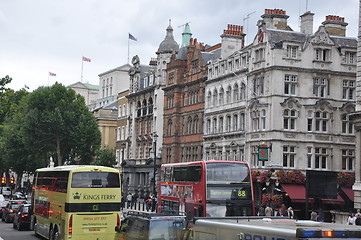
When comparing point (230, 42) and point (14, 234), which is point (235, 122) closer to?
point (230, 42)

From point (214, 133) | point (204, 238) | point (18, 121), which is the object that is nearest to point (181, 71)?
point (214, 133)

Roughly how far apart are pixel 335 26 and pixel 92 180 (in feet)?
121

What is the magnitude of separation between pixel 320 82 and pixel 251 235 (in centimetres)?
4455

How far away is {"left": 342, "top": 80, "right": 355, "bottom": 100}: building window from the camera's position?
55.3 metres

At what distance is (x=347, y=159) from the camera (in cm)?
5491

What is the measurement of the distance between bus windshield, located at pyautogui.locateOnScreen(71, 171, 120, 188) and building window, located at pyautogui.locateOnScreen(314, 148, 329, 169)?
1165 inches

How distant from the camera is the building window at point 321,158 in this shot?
177ft

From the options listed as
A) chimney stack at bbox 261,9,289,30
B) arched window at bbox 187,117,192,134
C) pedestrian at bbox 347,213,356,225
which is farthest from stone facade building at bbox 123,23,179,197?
pedestrian at bbox 347,213,356,225

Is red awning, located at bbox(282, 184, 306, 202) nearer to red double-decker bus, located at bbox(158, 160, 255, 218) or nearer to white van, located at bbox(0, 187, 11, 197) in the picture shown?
red double-decker bus, located at bbox(158, 160, 255, 218)

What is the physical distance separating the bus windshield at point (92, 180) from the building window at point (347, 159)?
103ft

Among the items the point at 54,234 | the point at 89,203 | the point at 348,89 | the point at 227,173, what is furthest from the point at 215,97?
the point at 89,203

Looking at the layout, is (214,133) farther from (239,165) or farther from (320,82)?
(239,165)

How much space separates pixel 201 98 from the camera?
219 feet

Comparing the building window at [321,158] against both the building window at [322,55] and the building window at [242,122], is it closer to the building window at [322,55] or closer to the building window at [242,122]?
the building window at [242,122]
